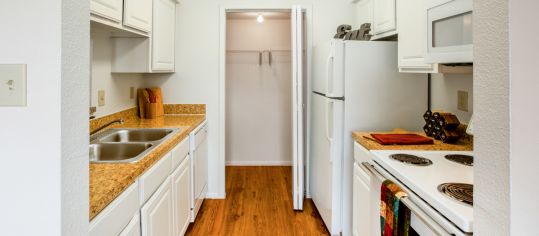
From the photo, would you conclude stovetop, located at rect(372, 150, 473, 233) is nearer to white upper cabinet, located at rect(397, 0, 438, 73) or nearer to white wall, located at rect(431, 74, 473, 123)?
white wall, located at rect(431, 74, 473, 123)

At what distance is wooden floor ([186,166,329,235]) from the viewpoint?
118 inches

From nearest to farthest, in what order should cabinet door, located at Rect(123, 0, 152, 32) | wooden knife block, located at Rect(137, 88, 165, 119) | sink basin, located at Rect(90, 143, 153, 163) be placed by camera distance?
sink basin, located at Rect(90, 143, 153, 163), cabinet door, located at Rect(123, 0, 152, 32), wooden knife block, located at Rect(137, 88, 165, 119)

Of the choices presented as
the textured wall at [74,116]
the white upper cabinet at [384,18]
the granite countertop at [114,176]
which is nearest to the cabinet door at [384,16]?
the white upper cabinet at [384,18]

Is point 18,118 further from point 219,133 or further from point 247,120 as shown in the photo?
point 247,120

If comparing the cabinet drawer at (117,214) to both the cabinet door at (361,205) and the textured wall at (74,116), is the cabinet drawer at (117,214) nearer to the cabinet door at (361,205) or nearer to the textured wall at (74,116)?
the textured wall at (74,116)

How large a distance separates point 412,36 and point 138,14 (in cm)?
173

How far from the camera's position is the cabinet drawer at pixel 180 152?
92.1 inches

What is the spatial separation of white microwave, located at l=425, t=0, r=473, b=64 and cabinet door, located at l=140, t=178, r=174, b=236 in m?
1.49

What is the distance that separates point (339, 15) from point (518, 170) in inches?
122

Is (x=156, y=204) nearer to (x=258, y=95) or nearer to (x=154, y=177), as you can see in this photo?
(x=154, y=177)

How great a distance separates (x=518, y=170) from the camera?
2.55ft

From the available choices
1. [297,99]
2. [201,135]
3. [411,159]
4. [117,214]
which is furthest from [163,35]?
[411,159]

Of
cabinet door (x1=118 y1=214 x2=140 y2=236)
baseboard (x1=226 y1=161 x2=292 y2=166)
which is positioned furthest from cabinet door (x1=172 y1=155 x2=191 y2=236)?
baseboard (x1=226 y1=161 x2=292 y2=166)

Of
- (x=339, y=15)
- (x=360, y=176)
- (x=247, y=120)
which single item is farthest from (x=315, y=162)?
(x=247, y=120)
